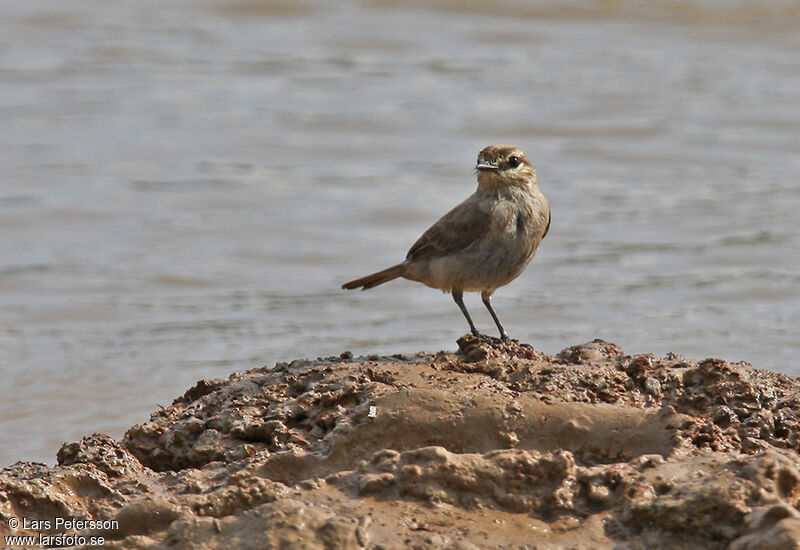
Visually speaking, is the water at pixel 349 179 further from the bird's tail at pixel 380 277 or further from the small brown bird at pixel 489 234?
the small brown bird at pixel 489 234

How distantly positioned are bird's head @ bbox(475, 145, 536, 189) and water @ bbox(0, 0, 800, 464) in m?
2.76

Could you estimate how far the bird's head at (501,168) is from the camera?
6.54 metres

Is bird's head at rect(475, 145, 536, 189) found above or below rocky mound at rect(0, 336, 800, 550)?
above

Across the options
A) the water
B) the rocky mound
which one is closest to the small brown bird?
the rocky mound

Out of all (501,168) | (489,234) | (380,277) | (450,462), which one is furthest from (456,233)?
(450,462)

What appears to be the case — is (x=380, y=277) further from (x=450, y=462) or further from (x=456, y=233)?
(x=450, y=462)

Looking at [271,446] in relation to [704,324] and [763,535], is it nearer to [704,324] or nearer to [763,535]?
[763,535]

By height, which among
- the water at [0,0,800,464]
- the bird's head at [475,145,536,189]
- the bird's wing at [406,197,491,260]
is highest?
the bird's head at [475,145,536,189]

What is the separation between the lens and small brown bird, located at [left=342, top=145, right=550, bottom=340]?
6.40 m

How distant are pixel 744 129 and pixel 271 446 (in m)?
10.8

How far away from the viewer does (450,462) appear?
13.4 feet

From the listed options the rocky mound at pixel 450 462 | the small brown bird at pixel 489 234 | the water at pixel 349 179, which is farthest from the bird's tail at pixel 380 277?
the water at pixel 349 179

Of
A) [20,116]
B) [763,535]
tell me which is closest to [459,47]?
[20,116]

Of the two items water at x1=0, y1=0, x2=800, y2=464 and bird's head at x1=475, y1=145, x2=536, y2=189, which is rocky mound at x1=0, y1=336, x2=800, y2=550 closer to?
bird's head at x1=475, y1=145, x2=536, y2=189
